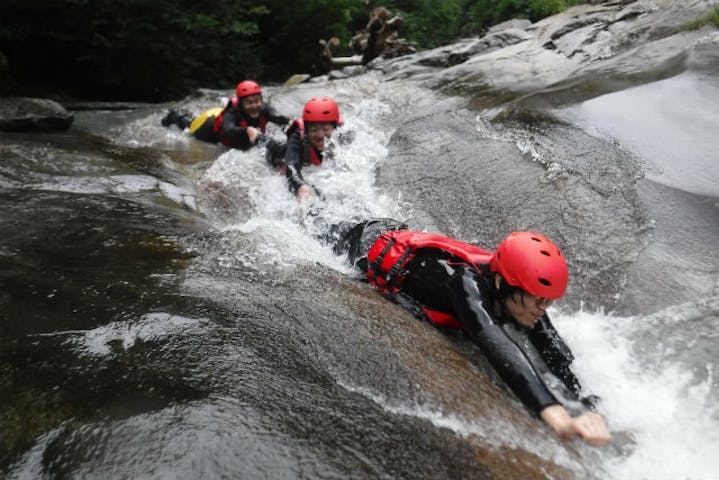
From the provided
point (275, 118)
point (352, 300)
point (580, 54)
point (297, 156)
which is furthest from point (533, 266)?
point (580, 54)

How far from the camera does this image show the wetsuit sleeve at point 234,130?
860cm

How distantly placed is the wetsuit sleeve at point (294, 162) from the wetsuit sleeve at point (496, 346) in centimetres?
355

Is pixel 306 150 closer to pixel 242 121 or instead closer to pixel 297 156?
pixel 297 156

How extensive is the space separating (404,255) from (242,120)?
6075 millimetres

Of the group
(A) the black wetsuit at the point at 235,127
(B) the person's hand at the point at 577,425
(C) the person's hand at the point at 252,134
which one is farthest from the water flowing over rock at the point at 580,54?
(B) the person's hand at the point at 577,425

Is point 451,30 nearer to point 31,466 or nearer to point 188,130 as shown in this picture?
point 188,130

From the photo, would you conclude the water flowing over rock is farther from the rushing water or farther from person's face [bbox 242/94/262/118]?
person's face [bbox 242/94/262/118]

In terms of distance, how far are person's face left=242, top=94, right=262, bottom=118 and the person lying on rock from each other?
192 cm

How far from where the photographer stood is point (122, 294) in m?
2.87

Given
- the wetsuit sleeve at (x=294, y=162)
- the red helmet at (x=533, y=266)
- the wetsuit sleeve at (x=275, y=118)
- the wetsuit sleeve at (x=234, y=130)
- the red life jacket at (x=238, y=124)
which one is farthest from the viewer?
the wetsuit sleeve at (x=275, y=118)

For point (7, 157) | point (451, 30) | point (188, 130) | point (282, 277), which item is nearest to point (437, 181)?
point (282, 277)

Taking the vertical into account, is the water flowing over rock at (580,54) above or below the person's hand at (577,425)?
above

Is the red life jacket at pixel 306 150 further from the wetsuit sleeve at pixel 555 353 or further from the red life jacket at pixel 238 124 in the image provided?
the wetsuit sleeve at pixel 555 353

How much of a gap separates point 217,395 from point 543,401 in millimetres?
1750
